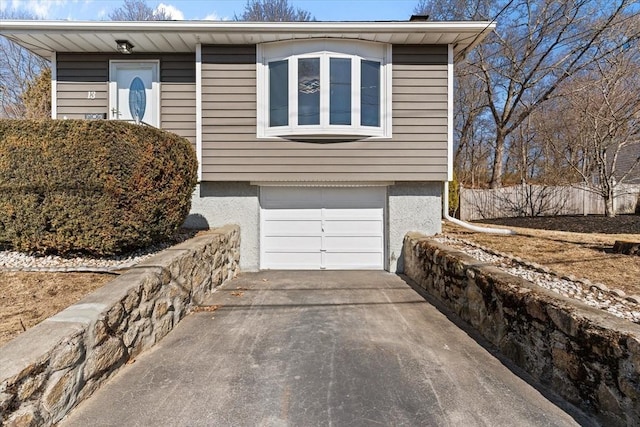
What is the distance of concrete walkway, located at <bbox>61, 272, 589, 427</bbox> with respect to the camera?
7.85 ft

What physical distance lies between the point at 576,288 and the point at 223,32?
6149 mm

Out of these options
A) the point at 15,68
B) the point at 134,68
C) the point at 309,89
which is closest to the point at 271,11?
the point at 15,68

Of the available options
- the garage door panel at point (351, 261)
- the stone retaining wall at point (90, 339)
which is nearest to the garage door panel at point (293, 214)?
the garage door panel at point (351, 261)

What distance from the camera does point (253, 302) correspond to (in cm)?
491

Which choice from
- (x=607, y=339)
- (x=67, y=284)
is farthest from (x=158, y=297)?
(x=607, y=339)

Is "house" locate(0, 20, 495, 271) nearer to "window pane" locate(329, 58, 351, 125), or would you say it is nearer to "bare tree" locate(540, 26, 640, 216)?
"window pane" locate(329, 58, 351, 125)

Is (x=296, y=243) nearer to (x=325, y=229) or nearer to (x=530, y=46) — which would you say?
(x=325, y=229)

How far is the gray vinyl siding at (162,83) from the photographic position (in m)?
6.90

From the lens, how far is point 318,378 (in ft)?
9.45

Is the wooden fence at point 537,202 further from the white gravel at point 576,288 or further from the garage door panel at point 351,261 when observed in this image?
the white gravel at point 576,288

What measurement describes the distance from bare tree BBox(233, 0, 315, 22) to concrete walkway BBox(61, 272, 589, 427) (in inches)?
821

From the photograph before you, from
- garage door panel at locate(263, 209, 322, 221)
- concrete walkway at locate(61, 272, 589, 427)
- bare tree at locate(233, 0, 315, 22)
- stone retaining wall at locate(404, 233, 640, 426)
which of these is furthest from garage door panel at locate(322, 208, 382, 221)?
bare tree at locate(233, 0, 315, 22)

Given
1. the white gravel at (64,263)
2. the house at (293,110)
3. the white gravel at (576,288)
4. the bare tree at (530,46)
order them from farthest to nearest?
the bare tree at (530,46)
the house at (293,110)
the white gravel at (64,263)
the white gravel at (576,288)

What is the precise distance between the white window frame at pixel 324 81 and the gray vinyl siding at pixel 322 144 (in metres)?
0.13
